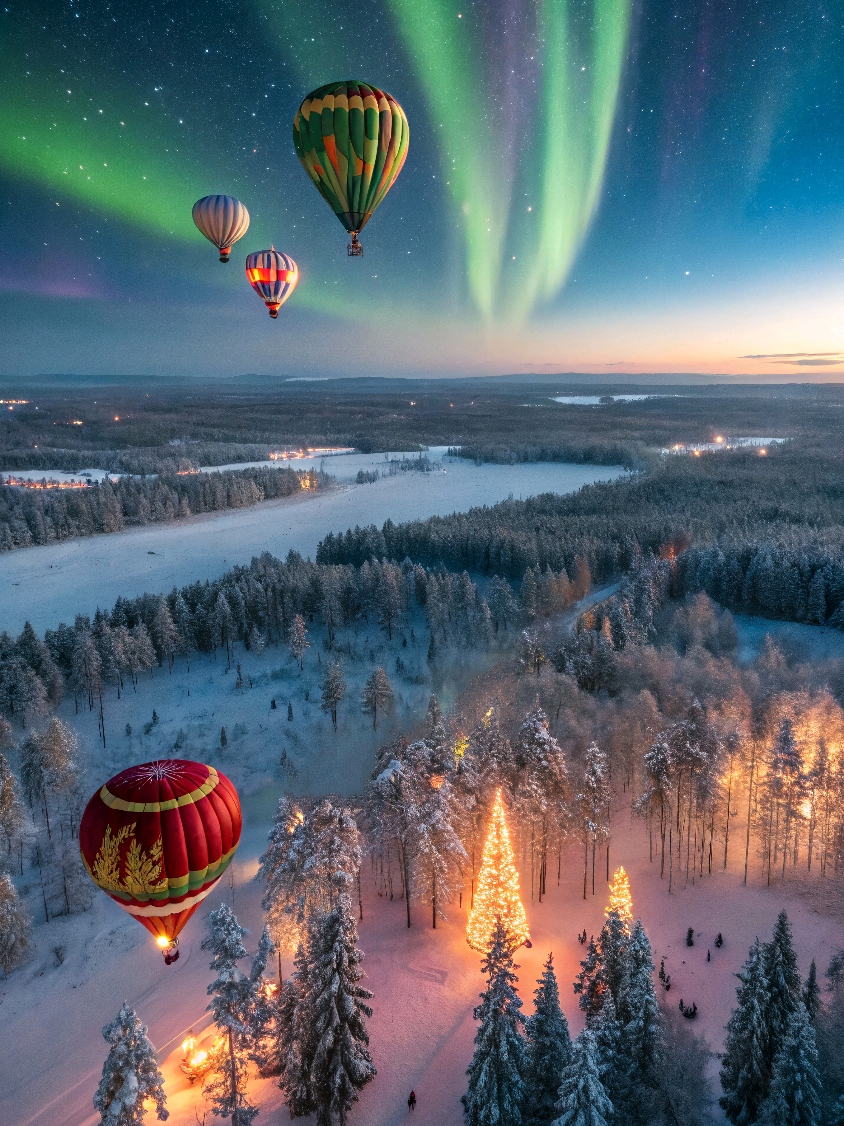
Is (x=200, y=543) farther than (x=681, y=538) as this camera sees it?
Yes

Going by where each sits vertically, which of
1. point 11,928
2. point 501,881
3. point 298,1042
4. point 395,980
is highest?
point 501,881

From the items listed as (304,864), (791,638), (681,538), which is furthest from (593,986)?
(681,538)

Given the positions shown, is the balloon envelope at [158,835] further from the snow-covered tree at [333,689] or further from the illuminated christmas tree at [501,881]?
the snow-covered tree at [333,689]

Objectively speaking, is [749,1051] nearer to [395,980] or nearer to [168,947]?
[395,980]

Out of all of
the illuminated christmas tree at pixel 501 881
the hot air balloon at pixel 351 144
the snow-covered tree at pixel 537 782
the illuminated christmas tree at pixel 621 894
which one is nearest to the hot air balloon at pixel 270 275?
the hot air balloon at pixel 351 144

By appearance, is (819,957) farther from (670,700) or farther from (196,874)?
(196,874)
